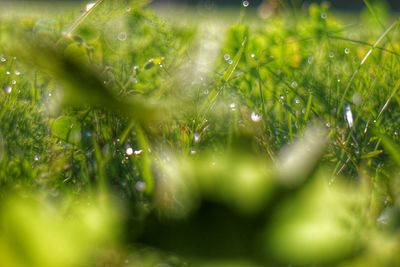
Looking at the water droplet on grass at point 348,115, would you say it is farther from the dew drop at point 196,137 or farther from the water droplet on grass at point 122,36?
the water droplet on grass at point 122,36

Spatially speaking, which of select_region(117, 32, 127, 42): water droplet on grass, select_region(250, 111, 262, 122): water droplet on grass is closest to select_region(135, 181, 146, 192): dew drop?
select_region(250, 111, 262, 122): water droplet on grass

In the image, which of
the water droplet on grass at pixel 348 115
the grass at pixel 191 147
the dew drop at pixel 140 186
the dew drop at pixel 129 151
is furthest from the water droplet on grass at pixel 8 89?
the water droplet on grass at pixel 348 115

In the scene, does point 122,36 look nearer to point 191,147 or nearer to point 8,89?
point 8,89

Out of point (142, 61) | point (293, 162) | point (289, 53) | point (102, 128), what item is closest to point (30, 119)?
point (102, 128)

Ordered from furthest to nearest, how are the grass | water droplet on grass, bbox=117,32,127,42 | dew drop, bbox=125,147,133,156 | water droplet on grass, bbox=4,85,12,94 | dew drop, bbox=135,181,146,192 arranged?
water droplet on grass, bbox=117,32,127,42, water droplet on grass, bbox=4,85,12,94, dew drop, bbox=125,147,133,156, dew drop, bbox=135,181,146,192, the grass

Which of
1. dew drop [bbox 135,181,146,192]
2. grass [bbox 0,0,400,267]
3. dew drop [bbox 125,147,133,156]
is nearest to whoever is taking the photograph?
grass [bbox 0,0,400,267]

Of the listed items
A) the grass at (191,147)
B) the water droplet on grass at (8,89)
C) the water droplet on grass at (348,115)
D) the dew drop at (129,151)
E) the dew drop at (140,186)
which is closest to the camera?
the grass at (191,147)

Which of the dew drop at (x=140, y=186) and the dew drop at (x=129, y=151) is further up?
the dew drop at (x=129, y=151)

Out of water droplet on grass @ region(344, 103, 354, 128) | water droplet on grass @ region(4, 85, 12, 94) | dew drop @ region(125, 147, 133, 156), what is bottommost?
dew drop @ region(125, 147, 133, 156)

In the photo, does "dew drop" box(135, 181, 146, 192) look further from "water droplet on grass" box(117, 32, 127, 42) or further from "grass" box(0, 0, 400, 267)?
"water droplet on grass" box(117, 32, 127, 42)

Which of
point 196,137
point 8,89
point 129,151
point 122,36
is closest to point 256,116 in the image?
point 196,137
